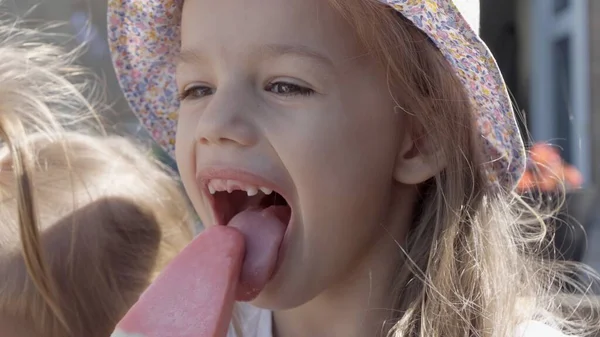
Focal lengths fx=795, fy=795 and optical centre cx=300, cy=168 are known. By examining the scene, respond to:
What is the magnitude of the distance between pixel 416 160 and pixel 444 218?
0.12 metres

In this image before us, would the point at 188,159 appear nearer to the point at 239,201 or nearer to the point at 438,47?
the point at 239,201

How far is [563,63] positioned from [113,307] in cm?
402

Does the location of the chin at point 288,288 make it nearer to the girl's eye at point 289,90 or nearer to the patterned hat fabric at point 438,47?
the girl's eye at point 289,90

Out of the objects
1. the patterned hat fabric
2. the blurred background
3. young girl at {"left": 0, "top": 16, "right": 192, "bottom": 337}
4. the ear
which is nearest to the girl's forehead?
the patterned hat fabric

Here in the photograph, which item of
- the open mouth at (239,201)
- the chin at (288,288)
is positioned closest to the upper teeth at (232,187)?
the open mouth at (239,201)

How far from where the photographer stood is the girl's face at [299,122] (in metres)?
1.30

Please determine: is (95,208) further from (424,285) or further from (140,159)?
(424,285)

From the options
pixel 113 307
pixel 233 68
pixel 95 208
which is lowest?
pixel 113 307

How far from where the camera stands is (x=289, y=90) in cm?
133

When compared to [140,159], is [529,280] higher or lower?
lower

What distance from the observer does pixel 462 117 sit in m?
1.44

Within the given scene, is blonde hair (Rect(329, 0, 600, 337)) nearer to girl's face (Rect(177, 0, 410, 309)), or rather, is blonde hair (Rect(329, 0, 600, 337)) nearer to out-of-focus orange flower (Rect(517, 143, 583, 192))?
girl's face (Rect(177, 0, 410, 309))

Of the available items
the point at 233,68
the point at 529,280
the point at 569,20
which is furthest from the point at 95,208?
the point at 569,20

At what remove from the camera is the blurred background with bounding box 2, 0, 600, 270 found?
2332 mm
